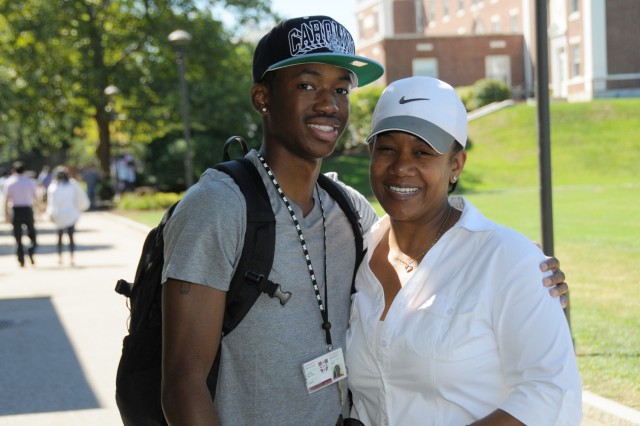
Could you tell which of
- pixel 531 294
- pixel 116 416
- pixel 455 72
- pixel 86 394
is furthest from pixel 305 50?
pixel 455 72

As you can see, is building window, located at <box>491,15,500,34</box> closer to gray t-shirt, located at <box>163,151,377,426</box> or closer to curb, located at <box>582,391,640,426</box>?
curb, located at <box>582,391,640,426</box>

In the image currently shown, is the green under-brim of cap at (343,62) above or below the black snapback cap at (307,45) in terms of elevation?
below

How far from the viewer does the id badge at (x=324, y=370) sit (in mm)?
2629

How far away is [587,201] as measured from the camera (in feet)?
79.9

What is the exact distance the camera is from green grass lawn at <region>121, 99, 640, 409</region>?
8000 millimetres

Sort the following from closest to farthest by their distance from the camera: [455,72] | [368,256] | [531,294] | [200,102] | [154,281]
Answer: [531,294]
[154,281]
[368,256]
[200,102]
[455,72]

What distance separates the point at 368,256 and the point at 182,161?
39.3 meters

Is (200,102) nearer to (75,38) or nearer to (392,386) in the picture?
(75,38)

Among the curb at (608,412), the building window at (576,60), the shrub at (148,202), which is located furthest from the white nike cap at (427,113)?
the building window at (576,60)

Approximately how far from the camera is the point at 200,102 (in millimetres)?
38312

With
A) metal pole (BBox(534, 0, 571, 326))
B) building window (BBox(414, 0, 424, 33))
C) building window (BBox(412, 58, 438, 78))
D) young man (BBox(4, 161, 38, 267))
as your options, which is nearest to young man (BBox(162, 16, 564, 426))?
metal pole (BBox(534, 0, 571, 326))

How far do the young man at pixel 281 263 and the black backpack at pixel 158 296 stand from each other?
4cm

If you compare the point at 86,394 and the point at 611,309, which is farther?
the point at 611,309

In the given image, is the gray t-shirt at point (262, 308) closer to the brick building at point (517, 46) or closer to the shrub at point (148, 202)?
the shrub at point (148, 202)
